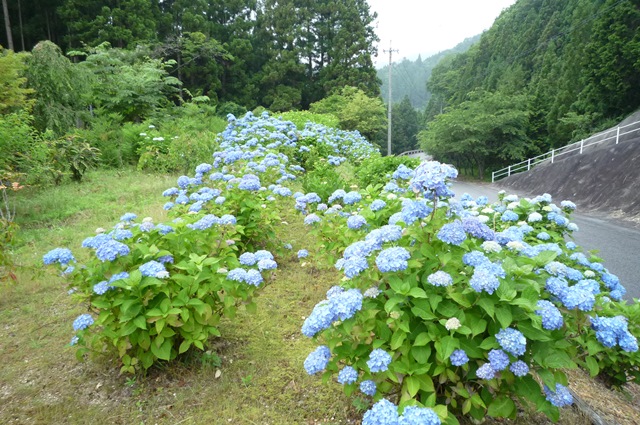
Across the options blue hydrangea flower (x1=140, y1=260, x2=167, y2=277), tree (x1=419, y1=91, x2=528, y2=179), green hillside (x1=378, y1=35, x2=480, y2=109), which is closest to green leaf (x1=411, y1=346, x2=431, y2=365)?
blue hydrangea flower (x1=140, y1=260, x2=167, y2=277)

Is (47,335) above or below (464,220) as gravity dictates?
below

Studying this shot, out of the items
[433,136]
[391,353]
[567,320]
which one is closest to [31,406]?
[391,353]

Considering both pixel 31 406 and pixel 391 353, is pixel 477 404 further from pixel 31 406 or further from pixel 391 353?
pixel 31 406

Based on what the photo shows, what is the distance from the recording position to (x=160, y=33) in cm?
2711

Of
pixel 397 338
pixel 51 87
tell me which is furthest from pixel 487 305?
pixel 51 87

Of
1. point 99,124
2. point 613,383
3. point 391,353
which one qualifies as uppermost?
point 99,124

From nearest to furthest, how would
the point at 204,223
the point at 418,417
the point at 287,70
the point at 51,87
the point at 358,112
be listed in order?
1. the point at 418,417
2. the point at 204,223
3. the point at 51,87
4. the point at 358,112
5. the point at 287,70

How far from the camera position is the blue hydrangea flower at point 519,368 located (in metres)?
1.69

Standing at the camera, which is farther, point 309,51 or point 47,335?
point 309,51

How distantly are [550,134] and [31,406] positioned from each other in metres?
32.9

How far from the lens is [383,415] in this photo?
137cm

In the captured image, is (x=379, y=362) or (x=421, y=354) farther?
(x=421, y=354)

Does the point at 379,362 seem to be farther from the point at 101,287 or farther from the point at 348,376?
the point at 101,287

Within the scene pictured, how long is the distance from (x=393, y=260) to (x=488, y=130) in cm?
3026
